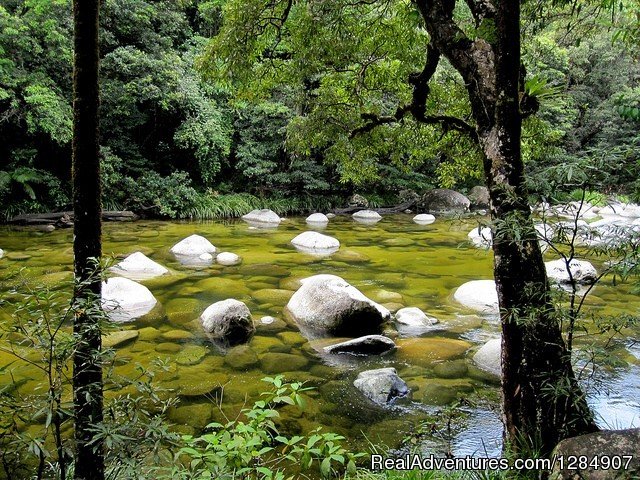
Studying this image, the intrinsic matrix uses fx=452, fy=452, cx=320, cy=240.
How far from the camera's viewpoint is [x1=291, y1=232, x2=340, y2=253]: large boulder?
11219 millimetres

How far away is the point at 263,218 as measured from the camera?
16641 millimetres

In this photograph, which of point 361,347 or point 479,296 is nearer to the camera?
point 361,347

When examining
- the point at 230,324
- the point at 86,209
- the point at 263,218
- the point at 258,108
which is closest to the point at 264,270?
the point at 230,324

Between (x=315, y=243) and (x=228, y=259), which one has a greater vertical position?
(x=315, y=243)

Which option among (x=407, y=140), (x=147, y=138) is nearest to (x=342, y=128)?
(x=407, y=140)

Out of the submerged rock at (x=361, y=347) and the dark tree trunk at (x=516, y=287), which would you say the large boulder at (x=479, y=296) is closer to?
the submerged rock at (x=361, y=347)

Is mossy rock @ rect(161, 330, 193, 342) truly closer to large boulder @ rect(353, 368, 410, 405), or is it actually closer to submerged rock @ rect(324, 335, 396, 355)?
submerged rock @ rect(324, 335, 396, 355)

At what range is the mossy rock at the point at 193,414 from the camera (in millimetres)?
3781

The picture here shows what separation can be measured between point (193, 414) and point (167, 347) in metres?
1.53

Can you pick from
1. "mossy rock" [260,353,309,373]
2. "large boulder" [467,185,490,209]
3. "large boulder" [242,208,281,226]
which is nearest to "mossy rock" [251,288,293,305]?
"mossy rock" [260,353,309,373]

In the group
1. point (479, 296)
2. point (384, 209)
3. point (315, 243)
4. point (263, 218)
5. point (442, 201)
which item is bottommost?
point (479, 296)

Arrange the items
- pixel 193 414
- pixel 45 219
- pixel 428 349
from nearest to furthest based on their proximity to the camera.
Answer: pixel 193 414 < pixel 428 349 < pixel 45 219

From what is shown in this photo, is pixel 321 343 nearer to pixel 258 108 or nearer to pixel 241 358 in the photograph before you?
pixel 241 358

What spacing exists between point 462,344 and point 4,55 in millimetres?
14258
